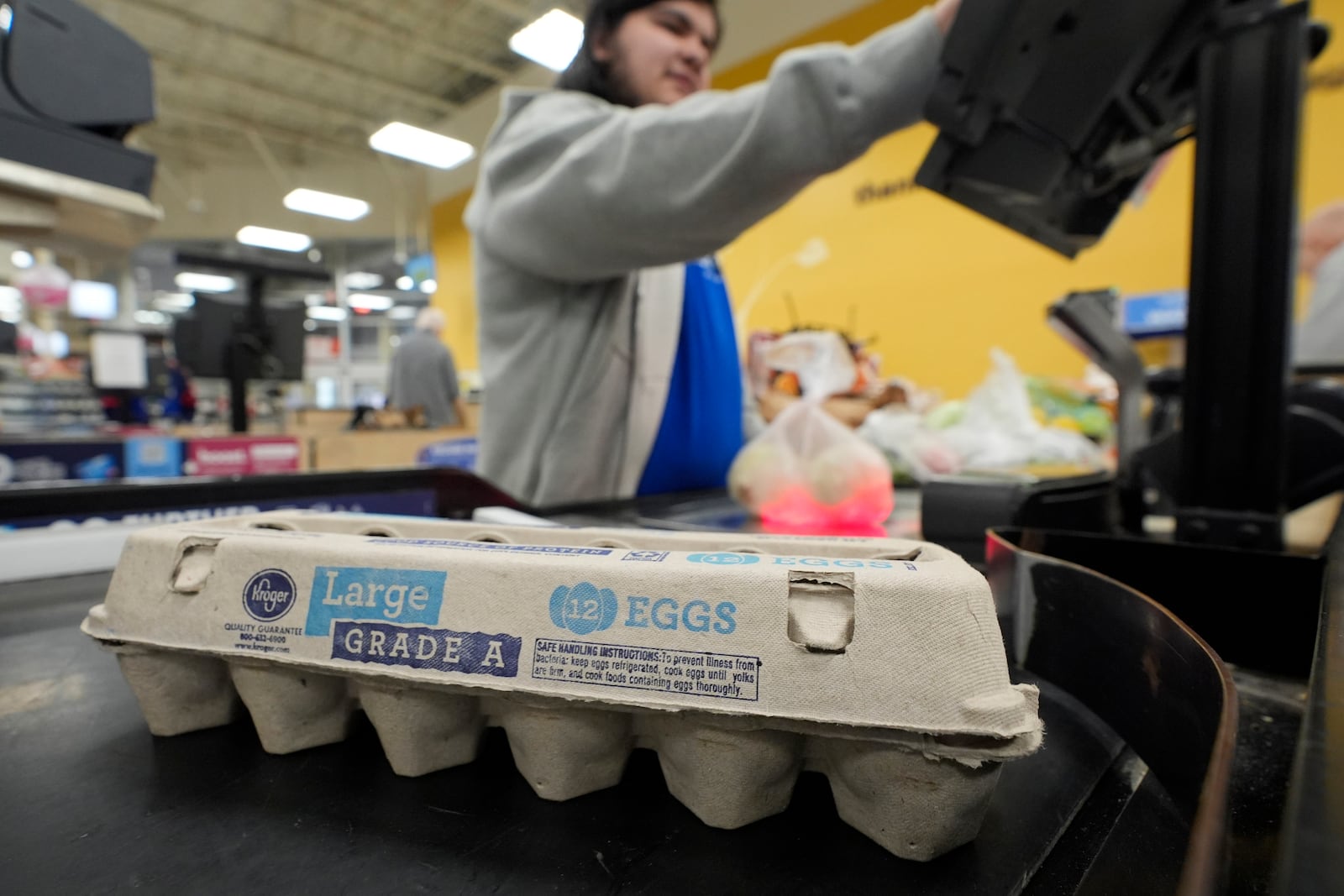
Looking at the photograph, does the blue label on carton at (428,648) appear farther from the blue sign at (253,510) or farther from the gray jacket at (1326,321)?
the gray jacket at (1326,321)

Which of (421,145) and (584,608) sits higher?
(421,145)

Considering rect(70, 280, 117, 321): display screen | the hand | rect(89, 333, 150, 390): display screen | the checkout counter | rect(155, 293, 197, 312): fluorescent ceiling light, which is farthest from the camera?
rect(155, 293, 197, 312): fluorescent ceiling light

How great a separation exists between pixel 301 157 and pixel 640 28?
975cm

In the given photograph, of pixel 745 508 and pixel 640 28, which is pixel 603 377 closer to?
pixel 745 508

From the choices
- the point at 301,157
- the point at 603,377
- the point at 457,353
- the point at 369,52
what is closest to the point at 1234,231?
the point at 603,377

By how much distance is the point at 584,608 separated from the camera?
0.28m

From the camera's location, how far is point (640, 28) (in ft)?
3.76

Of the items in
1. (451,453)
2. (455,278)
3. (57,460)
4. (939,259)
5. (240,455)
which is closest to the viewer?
(57,460)

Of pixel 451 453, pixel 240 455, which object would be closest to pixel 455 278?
pixel 451 453

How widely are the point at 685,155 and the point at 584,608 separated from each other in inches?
28.1

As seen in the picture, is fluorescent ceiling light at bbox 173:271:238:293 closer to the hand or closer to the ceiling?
the ceiling

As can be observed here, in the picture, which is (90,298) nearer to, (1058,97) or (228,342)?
(228,342)

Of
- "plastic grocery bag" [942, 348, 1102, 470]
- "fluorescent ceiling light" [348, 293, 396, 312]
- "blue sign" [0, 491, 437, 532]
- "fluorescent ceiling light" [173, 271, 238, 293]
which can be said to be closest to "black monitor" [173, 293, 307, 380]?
"blue sign" [0, 491, 437, 532]

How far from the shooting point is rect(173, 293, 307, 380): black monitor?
9.04 ft
